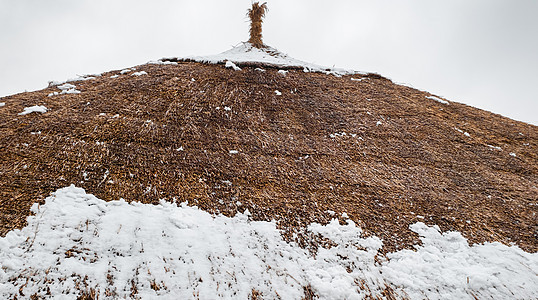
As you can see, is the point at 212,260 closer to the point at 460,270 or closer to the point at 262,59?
the point at 460,270

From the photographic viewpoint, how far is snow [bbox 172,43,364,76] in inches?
292

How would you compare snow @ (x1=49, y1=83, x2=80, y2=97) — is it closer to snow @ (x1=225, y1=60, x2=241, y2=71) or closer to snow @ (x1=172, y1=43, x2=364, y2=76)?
snow @ (x1=172, y1=43, x2=364, y2=76)

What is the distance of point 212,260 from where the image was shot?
2510mm

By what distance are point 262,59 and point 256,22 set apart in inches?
130

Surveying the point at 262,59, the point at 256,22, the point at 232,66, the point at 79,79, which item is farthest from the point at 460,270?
the point at 256,22

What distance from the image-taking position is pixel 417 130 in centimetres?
537

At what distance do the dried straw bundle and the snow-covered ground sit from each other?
8.97 meters

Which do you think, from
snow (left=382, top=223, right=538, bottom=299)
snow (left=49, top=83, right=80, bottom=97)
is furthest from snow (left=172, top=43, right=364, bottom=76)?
snow (left=382, top=223, right=538, bottom=299)

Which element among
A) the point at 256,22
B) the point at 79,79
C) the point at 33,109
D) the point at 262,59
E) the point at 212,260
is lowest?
the point at 212,260

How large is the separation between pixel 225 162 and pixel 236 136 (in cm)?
78

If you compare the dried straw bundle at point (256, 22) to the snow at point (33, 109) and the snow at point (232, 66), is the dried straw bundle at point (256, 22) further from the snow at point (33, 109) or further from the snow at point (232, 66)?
the snow at point (33, 109)

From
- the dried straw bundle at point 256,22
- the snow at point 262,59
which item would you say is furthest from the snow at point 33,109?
the dried straw bundle at point 256,22

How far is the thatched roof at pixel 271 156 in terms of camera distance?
316 cm

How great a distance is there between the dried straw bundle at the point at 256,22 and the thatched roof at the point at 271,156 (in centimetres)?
484
